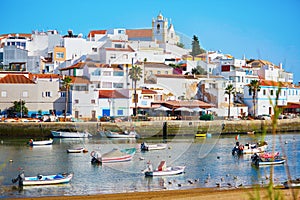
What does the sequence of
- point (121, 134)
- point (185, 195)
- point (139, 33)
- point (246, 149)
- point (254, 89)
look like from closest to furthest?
point (185, 195), point (246, 149), point (121, 134), point (254, 89), point (139, 33)

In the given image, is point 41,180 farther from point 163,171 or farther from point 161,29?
point 161,29

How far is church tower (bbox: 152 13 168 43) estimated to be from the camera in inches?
3706

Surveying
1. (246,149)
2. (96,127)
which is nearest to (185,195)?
(246,149)

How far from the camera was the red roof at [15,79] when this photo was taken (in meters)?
53.4

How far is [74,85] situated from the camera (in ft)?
184

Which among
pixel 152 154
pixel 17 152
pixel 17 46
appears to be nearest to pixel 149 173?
pixel 152 154

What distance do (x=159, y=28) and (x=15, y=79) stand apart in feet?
153

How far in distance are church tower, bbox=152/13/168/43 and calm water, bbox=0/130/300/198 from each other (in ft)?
179

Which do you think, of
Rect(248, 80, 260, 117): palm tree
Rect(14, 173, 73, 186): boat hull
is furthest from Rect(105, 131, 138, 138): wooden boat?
Rect(14, 173, 73, 186): boat hull

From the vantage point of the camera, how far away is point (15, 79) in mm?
54219

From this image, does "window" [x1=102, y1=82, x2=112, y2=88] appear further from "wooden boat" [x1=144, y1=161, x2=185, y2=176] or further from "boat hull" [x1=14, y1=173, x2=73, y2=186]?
"boat hull" [x1=14, y1=173, x2=73, y2=186]

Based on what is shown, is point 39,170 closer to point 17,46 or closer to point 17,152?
point 17,152

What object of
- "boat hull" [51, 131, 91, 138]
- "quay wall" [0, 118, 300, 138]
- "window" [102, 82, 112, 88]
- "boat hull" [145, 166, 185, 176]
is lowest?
"boat hull" [145, 166, 185, 176]

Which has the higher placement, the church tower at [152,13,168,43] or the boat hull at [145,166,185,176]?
the church tower at [152,13,168,43]
